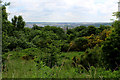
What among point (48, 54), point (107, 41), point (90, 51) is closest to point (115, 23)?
point (107, 41)

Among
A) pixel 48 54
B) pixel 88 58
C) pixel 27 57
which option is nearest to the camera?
pixel 48 54

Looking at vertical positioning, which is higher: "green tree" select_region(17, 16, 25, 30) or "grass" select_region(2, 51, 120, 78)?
"green tree" select_region(17, 16, 25, 30)

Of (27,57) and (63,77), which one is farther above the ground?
(63,77)

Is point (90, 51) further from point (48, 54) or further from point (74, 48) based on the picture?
point (74, 48)

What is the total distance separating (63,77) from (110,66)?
332cm

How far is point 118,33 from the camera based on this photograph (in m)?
5.54

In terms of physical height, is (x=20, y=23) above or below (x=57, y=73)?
above

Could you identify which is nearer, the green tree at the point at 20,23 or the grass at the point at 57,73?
the grass at the point at 57,73

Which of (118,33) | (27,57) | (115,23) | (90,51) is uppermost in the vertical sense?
(115,23)

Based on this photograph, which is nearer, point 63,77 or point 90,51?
point 63,77

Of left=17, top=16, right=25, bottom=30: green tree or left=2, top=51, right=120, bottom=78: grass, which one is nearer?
left=2, top=51, right=120, bottom=78: grass

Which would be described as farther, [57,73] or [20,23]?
[20,23]

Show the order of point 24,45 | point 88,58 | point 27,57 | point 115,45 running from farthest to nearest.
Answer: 1. point 24,45
2. point 27,57
3. point 88,58
4. point 115,45

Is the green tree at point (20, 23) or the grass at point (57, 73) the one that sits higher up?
the green tree at point (20, 23)
